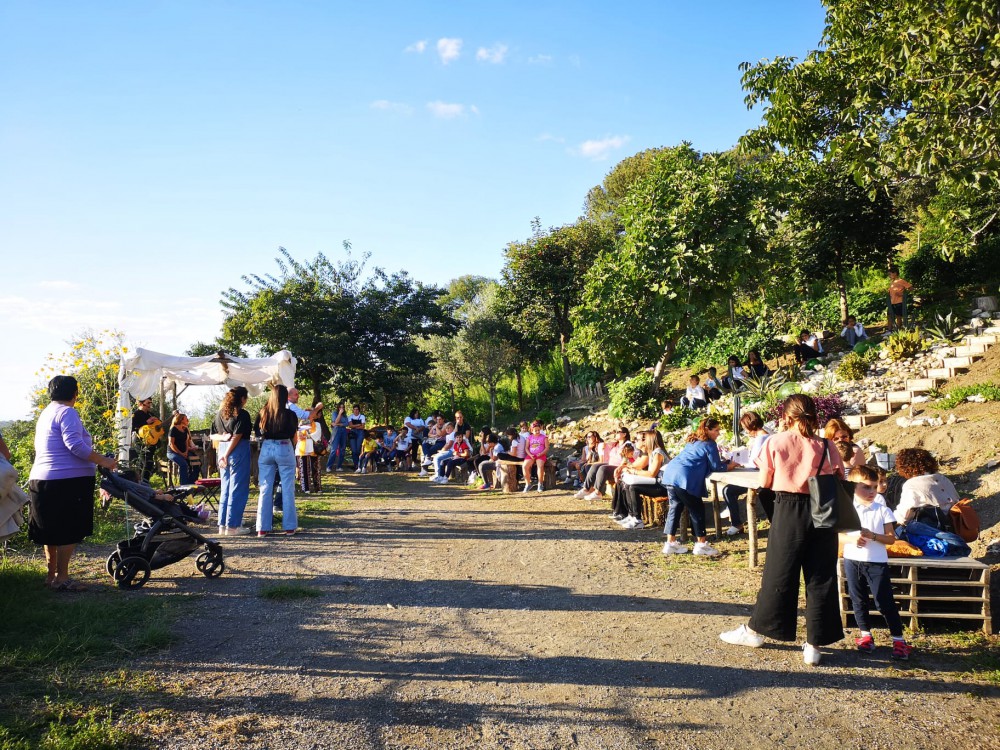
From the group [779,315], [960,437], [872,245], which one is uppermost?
[872,245]

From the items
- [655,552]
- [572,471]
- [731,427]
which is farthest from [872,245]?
[655,552]

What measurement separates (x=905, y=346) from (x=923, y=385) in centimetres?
273

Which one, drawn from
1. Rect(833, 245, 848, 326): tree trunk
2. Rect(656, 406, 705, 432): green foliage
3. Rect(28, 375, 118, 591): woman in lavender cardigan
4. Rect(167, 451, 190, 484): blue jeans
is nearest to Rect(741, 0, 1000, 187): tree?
Rect(656, 406, 705, 432): green foliage

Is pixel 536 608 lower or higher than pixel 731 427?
lower

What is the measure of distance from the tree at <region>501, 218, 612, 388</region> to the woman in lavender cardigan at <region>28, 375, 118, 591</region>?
1867cm

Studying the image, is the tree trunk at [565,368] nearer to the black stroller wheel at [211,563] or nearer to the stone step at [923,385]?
the stone step at [923,385]

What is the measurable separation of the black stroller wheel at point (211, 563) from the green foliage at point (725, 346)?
1393cm

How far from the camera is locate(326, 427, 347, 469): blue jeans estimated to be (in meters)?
17.3

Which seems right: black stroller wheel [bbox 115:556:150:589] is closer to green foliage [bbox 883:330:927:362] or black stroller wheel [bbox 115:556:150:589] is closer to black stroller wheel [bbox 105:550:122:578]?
black stroller wheel [bbox 105:550:122:578]

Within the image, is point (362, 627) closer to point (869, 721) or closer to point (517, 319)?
point (869, 721)

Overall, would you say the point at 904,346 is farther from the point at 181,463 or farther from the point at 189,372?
the point at 189,372

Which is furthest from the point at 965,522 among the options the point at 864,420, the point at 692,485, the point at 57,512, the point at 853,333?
the point at 853,333

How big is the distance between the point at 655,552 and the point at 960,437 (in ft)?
13.9

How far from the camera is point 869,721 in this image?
3.47 meters
